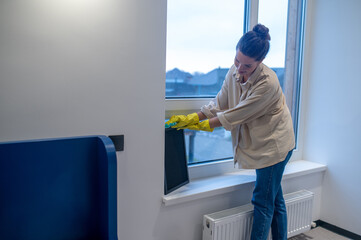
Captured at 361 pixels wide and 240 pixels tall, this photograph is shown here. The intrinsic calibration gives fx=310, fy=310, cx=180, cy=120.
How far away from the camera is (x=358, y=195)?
2.40 meters

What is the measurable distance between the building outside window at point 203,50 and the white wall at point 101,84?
32cm

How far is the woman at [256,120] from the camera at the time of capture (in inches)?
67.7

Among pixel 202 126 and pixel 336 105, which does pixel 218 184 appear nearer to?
pixel 202 126

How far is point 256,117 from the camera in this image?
1.79m

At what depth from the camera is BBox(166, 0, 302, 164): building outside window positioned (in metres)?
1.94

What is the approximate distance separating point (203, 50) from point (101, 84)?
88 cm

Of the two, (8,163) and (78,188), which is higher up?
(8,163)

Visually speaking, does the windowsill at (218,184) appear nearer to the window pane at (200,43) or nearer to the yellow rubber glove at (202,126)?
the yellow rubber glove at (202,126)

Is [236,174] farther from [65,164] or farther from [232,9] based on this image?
[65,164]

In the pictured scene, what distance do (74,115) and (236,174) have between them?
1293mm

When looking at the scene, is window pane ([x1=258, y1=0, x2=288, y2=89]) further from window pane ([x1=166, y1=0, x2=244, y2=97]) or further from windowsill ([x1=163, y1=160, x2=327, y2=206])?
windowsill ([x1=163, y1=160, x2=327, y2=206])

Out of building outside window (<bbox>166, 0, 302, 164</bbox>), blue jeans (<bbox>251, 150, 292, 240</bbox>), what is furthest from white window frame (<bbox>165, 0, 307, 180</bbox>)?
blue jeans (<bbox>251, 150, 292, 240</bbox>)

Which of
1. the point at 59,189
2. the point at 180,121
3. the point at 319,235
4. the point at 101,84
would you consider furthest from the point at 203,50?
the point at 319,235

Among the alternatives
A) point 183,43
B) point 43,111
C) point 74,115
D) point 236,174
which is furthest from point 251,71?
point 43,111
